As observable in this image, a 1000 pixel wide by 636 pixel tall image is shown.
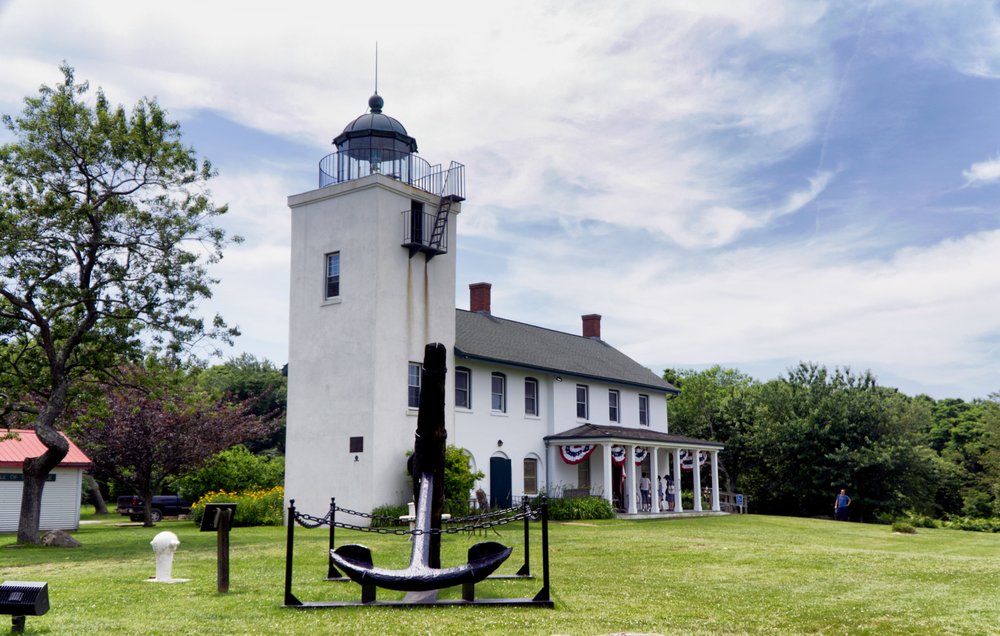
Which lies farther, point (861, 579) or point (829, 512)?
point (829, 512)

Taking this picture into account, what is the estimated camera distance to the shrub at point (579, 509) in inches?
1148

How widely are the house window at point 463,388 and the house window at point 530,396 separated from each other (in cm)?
335

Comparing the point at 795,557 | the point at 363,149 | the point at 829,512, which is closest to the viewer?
the point at 795,557

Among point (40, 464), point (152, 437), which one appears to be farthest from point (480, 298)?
point (40, 464)

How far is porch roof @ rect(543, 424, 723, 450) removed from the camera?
3222 cm

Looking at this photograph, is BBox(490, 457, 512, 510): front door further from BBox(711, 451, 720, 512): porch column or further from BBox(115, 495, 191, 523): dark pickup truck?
BBox(115, 495, 191, 523): dark pickup truck

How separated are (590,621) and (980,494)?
125 ft

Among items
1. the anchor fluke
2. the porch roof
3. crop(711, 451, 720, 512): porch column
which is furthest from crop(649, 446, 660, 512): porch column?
the anchor fluke

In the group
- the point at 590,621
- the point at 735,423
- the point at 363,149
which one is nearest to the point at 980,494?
the point at 735,423

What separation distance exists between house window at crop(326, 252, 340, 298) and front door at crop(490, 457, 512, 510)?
794cm

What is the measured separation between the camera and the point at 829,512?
40.2 meters

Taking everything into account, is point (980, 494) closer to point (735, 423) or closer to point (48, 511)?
point (735, 423)

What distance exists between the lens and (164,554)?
41.0 ft

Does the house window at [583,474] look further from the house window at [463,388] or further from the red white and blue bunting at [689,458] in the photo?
the house window at [463,388]
